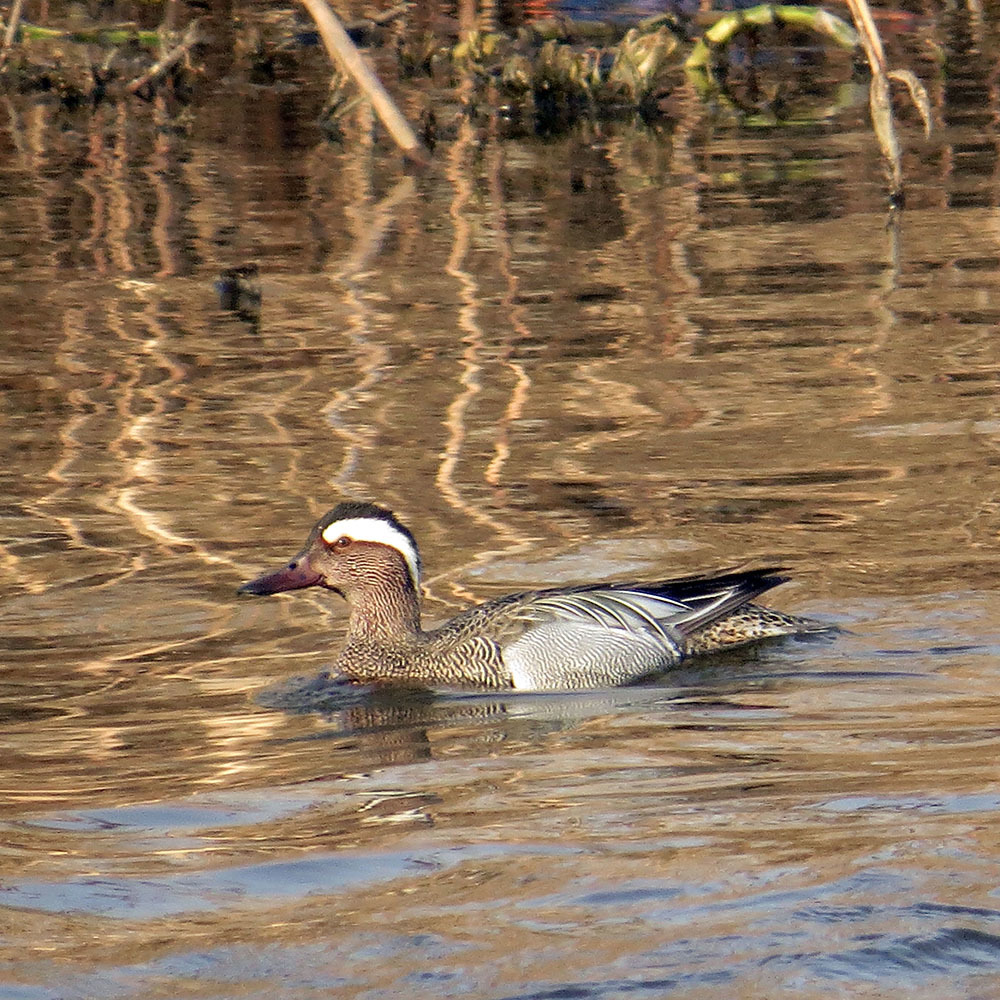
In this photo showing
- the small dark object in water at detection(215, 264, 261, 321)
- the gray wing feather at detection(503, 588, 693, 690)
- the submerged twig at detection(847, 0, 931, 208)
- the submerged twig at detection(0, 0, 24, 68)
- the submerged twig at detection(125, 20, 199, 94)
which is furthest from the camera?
the submerged twig at detection(125, 20, 199, 94)

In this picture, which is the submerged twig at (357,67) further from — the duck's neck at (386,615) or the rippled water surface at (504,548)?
the duck's neck at (386,615)

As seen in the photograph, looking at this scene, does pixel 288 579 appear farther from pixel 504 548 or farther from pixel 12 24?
pixel 12 24

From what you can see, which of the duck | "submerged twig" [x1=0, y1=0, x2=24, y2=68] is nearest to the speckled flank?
the duck

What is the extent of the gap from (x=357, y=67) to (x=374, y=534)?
2072 mm

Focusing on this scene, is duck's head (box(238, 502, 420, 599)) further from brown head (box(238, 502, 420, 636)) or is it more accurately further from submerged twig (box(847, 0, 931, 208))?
submerged twig (box(847, 0, 931, 208))

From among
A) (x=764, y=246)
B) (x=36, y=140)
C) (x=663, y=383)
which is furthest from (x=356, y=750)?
(x=36, y=140)

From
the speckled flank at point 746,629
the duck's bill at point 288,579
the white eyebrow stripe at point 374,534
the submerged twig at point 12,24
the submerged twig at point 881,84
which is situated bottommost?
the speckled flank at point 746,629

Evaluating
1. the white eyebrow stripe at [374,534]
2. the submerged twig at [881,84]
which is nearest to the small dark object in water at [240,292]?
the submerged twig at [881,84]

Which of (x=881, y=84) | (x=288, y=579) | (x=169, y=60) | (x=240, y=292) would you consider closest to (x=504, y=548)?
(x=288, y=579)

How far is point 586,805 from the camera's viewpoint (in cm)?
528

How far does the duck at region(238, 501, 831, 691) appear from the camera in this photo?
724 cm

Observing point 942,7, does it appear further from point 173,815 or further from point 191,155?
point 173,815

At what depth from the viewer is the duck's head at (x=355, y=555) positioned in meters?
7.61

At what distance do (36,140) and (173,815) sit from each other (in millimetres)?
14284
